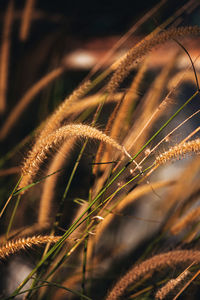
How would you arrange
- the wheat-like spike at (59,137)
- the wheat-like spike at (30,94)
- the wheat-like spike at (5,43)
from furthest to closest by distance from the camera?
the wheat-like spike at (5,43), the wheat-like spike at (30,94), the wheat-like spike at (59,137)

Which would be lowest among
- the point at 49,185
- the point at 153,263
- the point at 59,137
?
the point at 153,263

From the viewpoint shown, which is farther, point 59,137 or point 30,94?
point 30,94

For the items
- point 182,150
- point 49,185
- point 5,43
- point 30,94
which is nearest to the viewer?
point 182,150

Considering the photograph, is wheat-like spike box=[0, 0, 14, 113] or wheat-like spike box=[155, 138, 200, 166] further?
wheat-like spike box=[0, 0, 14, 113]

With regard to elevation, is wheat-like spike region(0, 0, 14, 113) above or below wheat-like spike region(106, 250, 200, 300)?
above

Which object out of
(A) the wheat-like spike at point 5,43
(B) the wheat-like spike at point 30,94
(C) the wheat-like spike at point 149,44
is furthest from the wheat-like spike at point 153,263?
(A) the wheat-like spike at point 5,43

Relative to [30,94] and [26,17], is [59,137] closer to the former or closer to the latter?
[30,94]

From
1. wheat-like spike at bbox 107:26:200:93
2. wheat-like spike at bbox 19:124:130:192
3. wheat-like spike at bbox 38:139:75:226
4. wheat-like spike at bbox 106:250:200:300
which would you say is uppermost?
wheat-like spike at bbox 107:26:200:93

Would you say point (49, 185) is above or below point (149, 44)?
below

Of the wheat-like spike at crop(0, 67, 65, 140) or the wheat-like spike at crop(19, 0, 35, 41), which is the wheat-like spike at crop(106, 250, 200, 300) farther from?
the wheat-like spike at crop(19, 0, 35, 41)

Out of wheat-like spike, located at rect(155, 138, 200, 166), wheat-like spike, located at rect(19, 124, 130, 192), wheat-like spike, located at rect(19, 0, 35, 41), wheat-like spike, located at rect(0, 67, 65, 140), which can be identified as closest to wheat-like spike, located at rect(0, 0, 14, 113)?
wheat-like spike, located at rect(19, 0, 35, 41)

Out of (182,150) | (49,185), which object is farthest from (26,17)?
(182,150)

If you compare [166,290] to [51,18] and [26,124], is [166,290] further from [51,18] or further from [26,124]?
[51,18]

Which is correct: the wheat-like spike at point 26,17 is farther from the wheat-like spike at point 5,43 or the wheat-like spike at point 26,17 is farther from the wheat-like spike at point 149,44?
the wheat-like spike at point 149,44
